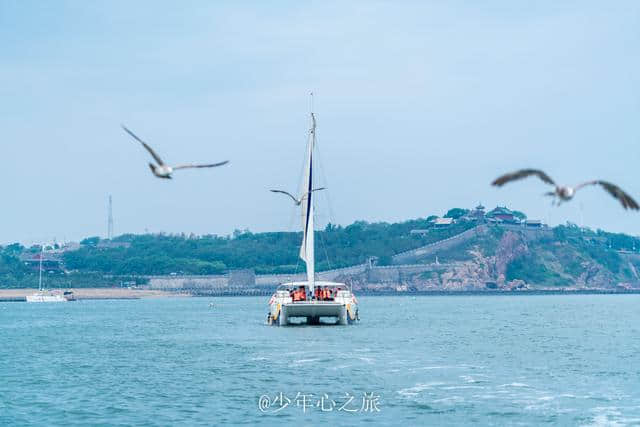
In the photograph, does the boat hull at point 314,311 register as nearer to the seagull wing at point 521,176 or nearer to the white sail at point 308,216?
the white sail at point 308,216

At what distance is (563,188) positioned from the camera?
21938mm

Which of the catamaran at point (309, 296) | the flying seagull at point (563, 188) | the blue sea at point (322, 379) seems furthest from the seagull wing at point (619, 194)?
the catamaran at point (309, 296)

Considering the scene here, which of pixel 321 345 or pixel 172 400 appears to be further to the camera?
pixel 321 345

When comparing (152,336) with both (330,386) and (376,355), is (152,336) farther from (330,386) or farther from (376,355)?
(330,386)

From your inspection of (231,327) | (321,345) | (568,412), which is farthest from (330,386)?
(231,327)

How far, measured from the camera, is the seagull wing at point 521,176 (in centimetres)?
2083

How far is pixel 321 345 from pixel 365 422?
29.9 m

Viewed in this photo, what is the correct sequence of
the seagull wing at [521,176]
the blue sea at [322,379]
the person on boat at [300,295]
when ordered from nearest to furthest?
the seagull wing at [521,176]
the blue sea at [322,379]
the person on boat at [300,295]

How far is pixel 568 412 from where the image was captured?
134 ft

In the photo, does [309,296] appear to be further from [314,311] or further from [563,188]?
[563,188]

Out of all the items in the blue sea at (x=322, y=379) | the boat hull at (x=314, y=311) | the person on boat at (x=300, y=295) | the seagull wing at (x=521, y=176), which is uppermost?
the seagull wing at (x=521, y=176)

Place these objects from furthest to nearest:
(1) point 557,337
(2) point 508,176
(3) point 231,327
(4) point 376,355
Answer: (3) point 231,327 < (1) point 557,337 < (4) point 376,355 < (2) point 508,176

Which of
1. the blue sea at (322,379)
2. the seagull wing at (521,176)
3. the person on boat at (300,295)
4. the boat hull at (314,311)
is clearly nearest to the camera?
the seagull wing at (521,176)

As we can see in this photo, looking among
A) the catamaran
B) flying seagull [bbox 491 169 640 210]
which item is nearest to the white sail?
the catamaran
